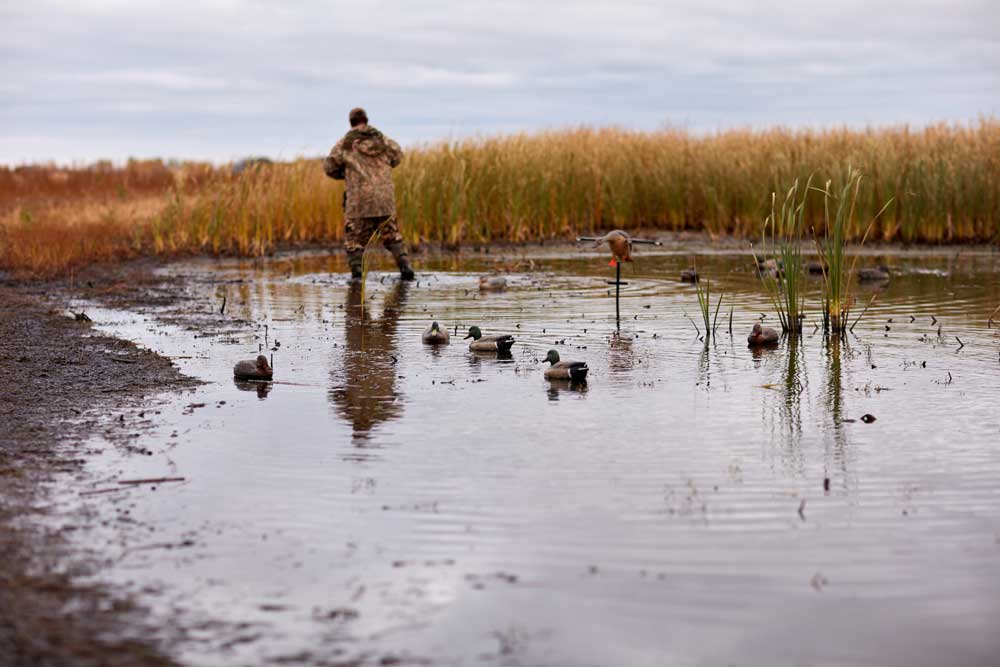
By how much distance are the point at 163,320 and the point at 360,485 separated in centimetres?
721

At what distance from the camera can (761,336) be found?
996cm

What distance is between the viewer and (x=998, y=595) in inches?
168

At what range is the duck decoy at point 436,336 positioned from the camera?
10.2 meters

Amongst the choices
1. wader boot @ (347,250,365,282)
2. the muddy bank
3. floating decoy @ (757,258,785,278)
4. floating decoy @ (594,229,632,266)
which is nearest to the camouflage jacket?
wader boot @ (347,250,365,282)

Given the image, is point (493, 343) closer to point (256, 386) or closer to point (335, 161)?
point (256, 386)

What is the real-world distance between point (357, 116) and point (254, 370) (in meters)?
8.24

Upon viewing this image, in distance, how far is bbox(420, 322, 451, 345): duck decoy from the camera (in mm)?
10172

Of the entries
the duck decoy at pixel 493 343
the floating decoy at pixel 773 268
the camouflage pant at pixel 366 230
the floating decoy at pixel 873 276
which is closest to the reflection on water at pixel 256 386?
the duck decoy at pixel 493 343

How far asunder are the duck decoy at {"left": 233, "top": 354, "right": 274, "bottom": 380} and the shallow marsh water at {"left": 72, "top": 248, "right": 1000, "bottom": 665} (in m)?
0.17

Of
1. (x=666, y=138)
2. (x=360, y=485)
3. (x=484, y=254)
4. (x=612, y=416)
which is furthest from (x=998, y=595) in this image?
(x=666, y=138)

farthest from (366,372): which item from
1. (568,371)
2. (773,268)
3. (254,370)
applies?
(773,268)

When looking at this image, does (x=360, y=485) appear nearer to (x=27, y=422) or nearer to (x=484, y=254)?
(x=27, y=422)

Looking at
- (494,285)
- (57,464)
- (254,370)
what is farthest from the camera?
(494,285)

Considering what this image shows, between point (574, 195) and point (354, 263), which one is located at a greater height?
point (574, 195)
